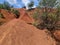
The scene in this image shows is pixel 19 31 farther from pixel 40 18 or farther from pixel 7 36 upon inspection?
pixel 40 18

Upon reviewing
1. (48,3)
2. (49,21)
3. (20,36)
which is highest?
(48,3)

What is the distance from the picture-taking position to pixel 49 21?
23.8m

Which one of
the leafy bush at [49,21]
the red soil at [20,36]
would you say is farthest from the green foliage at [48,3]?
the red soil at [20,36]

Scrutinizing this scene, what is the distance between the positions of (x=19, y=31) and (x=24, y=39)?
862 mm

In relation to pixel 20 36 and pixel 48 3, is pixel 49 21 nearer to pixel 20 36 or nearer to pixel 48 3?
pixel 48 3

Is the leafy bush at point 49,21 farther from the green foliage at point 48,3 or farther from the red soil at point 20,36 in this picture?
the red soil at point 20,36

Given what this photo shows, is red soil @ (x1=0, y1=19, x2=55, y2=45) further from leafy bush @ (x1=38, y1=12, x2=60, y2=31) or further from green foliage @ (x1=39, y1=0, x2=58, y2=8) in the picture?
green foliage @ (x1=39, y1=0, x2=58, y2=8)

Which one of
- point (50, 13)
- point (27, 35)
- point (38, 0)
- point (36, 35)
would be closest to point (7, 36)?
point (27, 35)

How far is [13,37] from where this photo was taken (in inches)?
526

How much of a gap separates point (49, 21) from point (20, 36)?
34.7 feet

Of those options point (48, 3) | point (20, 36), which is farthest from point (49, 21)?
point (20, 36)

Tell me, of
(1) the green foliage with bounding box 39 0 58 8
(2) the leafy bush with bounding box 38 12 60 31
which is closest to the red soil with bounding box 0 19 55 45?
(2) the leafy bush with bounding box 38 12 60 31

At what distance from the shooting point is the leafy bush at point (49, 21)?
23319 mm

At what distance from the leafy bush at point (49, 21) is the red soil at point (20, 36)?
7.57 meters
